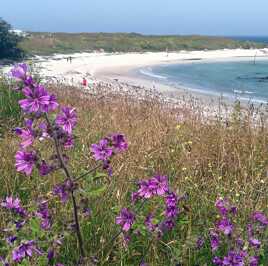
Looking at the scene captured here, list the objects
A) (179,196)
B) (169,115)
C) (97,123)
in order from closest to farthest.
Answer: (179,196), (97,123), (169,115)

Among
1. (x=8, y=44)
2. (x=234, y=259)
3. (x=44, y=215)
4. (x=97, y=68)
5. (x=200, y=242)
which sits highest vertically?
(x=44, y=215)

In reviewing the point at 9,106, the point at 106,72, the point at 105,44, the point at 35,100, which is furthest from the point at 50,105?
the point at 105,44

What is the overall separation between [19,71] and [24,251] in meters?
0.75

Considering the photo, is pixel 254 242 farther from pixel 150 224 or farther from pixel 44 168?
pixel 44 168

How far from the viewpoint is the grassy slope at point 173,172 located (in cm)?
280

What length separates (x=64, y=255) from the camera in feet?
8.93

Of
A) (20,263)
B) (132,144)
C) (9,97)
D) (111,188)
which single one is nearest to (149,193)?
(20,263)

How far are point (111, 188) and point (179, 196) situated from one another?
1103 millimetres

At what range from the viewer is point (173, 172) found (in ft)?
12.9

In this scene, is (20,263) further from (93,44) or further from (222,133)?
(93,44)

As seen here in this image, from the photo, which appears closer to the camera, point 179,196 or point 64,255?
point 179,196

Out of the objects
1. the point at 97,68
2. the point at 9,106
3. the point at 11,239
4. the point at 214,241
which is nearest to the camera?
the point at 11,239

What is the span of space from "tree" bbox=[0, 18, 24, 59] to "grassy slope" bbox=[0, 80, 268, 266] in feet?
94.4

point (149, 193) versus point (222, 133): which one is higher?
point (149, 193)
